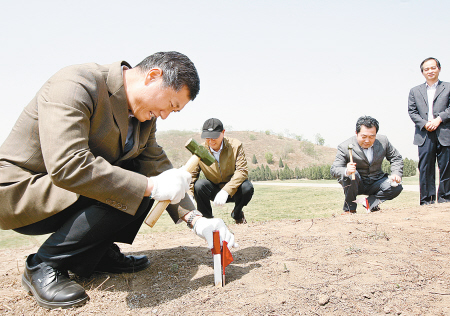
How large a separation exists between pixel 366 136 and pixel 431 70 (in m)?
1.43

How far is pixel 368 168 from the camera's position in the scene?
471 cm

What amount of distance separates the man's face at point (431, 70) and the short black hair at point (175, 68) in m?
4.21

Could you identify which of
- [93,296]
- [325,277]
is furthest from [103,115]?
[325,277]

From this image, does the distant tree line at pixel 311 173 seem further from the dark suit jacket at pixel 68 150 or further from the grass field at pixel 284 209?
the dark suit jacket at pixel 68 150

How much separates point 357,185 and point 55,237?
12.5ft

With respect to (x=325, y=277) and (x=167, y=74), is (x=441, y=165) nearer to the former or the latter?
(x=325, y=277)

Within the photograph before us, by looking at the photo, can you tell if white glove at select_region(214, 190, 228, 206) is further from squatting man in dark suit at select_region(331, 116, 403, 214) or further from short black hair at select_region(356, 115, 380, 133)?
short black hair at select_region(356, 115, 380, 133)

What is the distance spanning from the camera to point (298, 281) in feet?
6.82

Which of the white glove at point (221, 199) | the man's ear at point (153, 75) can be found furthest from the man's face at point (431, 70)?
the man's ear at point (153, 75)

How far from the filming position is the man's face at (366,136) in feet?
14.8

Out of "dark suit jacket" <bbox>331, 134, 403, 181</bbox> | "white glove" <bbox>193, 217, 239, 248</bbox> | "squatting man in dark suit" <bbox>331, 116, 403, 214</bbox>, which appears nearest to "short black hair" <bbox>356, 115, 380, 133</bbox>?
"squatting man in dark suit" <bbox>331, 116, 403, 214</bbox>

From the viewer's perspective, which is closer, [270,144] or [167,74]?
[167,74]

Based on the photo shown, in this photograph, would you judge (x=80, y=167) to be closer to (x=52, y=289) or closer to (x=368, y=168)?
(x=52, y=289)

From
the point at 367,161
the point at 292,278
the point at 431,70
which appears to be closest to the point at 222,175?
the point at 367,161
